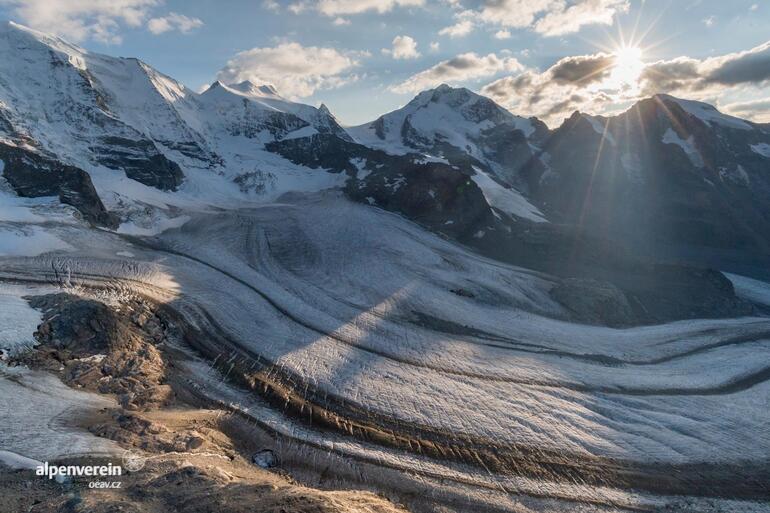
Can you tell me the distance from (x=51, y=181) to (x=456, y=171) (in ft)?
170

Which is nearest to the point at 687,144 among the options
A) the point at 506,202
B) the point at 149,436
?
the point at 506,202

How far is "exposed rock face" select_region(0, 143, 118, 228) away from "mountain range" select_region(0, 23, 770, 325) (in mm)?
164

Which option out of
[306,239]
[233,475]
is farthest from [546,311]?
[233,475]

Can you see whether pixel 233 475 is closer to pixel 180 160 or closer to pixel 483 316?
pixel 483 316

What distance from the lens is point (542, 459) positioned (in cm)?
2166

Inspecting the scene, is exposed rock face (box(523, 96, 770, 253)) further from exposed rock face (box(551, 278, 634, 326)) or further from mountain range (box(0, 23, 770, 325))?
exposed rock face (box(551, 278, 634, 326))

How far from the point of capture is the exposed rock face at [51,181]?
1877 inches

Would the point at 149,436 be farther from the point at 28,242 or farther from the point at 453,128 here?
the point at 453,128

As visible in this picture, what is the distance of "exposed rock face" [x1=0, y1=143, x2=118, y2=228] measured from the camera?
47688 millimetres

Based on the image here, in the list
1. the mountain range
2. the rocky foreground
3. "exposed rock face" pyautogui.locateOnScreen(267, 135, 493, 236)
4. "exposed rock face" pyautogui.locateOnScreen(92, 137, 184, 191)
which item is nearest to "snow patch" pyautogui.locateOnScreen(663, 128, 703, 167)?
the mountain range

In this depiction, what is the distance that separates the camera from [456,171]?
7388 cm

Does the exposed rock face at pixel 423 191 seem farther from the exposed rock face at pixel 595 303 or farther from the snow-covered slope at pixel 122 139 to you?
the exposed rock face at pixel 595 303

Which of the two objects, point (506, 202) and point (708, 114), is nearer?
point (506, 202)

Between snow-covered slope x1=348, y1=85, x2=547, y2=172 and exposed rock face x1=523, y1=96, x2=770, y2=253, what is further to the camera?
snow-covered slope x1=348, y1=85, x2=547, y2=172
